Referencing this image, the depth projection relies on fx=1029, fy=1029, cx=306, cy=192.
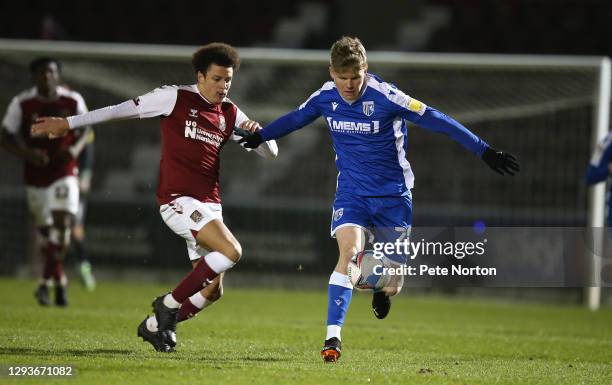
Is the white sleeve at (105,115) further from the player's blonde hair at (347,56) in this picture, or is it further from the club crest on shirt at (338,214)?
the club crest on shirt at (338,214)

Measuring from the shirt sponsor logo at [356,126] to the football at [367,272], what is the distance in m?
0.86

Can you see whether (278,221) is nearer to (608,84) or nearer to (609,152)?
(608,84)

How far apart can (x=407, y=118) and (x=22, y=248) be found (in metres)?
10.0

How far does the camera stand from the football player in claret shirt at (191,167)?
276 inches

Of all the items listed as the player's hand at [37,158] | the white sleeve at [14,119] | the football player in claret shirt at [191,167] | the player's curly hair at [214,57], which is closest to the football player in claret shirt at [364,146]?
the football player in claret shirt at [191,167]

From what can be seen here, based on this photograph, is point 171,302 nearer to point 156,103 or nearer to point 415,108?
point 156,103

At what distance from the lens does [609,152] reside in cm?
949

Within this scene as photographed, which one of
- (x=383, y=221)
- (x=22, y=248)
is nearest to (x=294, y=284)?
(x=22, y=248)

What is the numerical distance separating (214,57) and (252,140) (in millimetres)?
655

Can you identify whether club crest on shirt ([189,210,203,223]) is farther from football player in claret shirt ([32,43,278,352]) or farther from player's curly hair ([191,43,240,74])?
player's curly hair ([191,43,240,74])

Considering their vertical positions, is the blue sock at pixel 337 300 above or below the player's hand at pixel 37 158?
below

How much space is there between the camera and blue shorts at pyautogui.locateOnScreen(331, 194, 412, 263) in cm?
728

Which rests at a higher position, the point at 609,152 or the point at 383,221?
the point at 609,152

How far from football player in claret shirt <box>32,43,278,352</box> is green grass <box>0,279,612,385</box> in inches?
13.5
